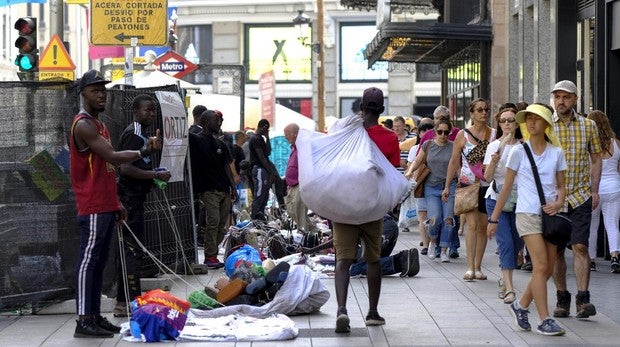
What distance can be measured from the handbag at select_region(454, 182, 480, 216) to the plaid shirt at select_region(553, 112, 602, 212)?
261 centimetres

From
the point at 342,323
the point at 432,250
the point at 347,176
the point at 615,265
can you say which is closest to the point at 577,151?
the point at 347,176

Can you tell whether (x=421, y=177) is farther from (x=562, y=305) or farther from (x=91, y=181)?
(x=91, y=181)

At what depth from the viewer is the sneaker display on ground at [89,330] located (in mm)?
10344

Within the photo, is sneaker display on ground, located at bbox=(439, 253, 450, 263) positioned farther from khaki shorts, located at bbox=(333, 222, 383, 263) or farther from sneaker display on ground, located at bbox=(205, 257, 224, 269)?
khaki shorts, located at bbox=(333, 222, 383, 263)

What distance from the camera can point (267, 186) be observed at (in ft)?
74.1

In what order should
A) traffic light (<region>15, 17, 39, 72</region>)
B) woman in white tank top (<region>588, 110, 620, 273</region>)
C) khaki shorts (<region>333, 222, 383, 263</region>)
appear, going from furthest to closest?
traffic light (<region>15, 17, 39, 72</region>) < woman in white tank top (<region>588, 110, 620, 273</region>) < khaki shorts (<region>333, 222, 383, 263</region>)

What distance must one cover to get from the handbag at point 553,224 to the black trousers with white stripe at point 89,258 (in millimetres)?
3247

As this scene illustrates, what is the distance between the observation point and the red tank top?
1046 cm

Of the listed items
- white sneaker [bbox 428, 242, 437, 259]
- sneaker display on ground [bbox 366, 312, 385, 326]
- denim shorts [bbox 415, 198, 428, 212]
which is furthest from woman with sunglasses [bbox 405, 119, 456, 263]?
sneaker display on ground [bbox 366, 312, 385, 326]

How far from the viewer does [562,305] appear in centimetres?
1145

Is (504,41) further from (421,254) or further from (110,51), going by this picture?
(110,51)

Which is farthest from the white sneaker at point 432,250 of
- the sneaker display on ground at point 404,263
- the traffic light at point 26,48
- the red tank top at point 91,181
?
the red tank top at point 91,181

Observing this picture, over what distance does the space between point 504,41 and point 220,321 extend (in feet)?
50.0

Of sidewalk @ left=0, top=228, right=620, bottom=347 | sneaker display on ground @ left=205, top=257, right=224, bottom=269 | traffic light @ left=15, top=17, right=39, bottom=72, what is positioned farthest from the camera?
traffic light @ left=15, top=17, right=39, bottom=72
